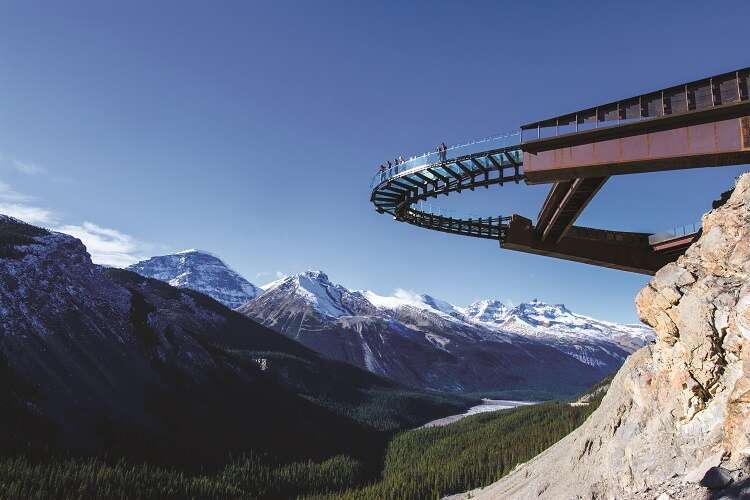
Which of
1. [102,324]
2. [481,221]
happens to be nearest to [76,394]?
[102,324]

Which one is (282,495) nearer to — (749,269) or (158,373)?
(158,373)

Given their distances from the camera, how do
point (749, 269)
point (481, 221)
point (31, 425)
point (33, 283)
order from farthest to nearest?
point (33, 283) → point (31, 425) → point (481, 221) → point (749, 269)

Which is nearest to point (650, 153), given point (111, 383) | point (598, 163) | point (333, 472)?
point (598, 163)

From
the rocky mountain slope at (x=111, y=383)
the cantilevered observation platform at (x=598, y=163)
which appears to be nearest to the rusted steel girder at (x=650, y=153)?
the cantilevered observation platform at (x=598, y=163)

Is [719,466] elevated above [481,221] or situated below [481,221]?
below

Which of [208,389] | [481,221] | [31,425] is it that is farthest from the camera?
[208,389]

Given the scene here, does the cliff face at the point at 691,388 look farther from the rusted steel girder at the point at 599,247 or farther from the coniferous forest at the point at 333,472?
the coniferous forest at the point at 333,472

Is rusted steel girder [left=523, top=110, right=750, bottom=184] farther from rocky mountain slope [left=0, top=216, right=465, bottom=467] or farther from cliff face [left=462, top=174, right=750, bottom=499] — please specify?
rocky mountain slope [left=0, top=216, right=465, bottom=467]
